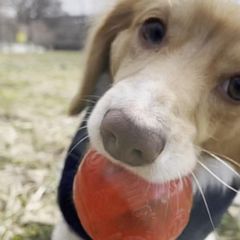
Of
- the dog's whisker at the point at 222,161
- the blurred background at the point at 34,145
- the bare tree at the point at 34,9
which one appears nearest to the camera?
the dog's whisker at the point at 222,161

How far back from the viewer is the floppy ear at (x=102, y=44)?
1.67m

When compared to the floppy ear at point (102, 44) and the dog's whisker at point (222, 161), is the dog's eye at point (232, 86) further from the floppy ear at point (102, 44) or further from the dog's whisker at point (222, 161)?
the floppy ear at point (102, 44)

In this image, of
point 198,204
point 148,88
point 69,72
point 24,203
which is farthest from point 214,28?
point 69,72

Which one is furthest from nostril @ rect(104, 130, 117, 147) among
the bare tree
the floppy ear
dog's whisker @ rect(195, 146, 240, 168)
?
the bare tree

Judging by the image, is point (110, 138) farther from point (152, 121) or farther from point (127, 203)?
point (127, 203)

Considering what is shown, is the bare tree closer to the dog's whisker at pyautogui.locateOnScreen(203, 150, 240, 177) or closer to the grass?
the grass

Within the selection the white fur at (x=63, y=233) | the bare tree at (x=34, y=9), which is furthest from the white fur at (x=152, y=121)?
the bare tree at (x=34, y=9)

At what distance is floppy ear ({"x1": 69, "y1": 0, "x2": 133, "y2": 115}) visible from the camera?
5.47ft

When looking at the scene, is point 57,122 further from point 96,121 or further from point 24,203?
point 96,121

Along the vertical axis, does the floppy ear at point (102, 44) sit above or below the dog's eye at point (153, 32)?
below

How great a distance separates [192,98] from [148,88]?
158mm

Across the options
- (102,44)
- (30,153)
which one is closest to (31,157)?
(30,153)

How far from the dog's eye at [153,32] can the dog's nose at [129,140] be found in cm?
35

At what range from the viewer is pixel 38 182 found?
228 cm
